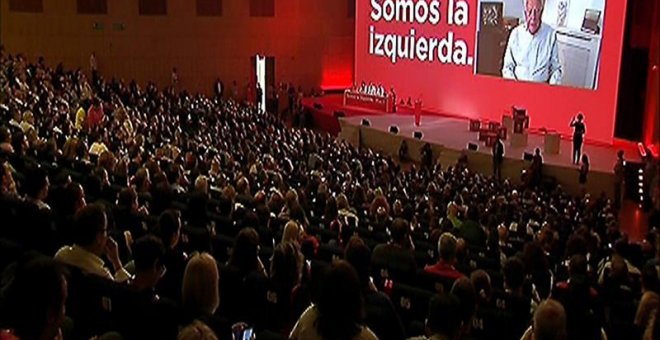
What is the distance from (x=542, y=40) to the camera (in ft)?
61.5

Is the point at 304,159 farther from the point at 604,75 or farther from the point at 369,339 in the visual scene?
the point at 369,339

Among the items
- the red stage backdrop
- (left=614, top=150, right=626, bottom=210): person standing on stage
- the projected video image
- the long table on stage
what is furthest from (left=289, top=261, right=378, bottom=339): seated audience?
the long table on stage

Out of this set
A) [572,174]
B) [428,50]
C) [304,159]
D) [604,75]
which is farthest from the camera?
[428,50]

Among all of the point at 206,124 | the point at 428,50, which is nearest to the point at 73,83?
the point at 206,124

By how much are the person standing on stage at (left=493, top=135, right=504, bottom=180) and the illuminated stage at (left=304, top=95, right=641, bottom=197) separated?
19 cm

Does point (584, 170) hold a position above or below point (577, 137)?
below

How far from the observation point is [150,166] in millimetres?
8164

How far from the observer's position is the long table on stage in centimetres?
2236

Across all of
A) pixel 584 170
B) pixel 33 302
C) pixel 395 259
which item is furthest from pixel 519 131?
pixel 33 302

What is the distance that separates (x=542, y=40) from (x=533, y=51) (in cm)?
48

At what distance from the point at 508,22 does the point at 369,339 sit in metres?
18.0

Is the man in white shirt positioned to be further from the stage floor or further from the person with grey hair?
the stage floor

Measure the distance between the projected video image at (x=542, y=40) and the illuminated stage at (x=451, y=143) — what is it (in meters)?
1.60

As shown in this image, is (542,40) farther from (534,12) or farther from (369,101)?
(369,101)
